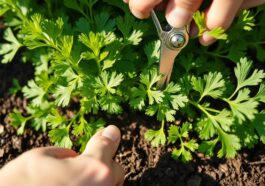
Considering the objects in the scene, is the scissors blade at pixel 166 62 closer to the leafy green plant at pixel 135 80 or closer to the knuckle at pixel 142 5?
the leafy green plant at pixel 135 80

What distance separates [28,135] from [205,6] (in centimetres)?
125

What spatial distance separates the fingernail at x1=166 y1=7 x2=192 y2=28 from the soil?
763 mm

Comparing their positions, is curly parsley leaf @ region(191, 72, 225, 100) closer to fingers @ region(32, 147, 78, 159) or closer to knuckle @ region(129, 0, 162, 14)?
knuckle @ region(129, 0, 162, 14)

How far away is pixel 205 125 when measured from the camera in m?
2.27

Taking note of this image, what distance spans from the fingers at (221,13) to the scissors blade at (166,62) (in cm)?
21

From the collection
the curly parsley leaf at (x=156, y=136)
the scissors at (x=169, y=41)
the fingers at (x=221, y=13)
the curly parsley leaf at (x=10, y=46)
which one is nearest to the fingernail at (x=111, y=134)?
the curly parsley leaf at (x=156, y=136)

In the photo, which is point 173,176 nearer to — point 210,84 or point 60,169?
point 210,84

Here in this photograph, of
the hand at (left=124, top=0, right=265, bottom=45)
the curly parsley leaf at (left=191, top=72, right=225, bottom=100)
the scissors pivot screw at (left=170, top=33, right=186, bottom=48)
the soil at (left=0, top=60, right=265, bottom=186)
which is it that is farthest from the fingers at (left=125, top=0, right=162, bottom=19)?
the soil at (left=0, top=60, right=265, bottom=186)

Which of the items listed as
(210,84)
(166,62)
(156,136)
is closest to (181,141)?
(156,136)

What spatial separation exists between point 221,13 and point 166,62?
385 millimetres

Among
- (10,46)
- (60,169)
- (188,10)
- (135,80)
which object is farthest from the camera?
(10,46)

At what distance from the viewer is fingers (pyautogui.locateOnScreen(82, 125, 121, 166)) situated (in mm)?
1905

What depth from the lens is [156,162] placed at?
7.97 ft

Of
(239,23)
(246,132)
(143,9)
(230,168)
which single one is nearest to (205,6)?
(239,23)
